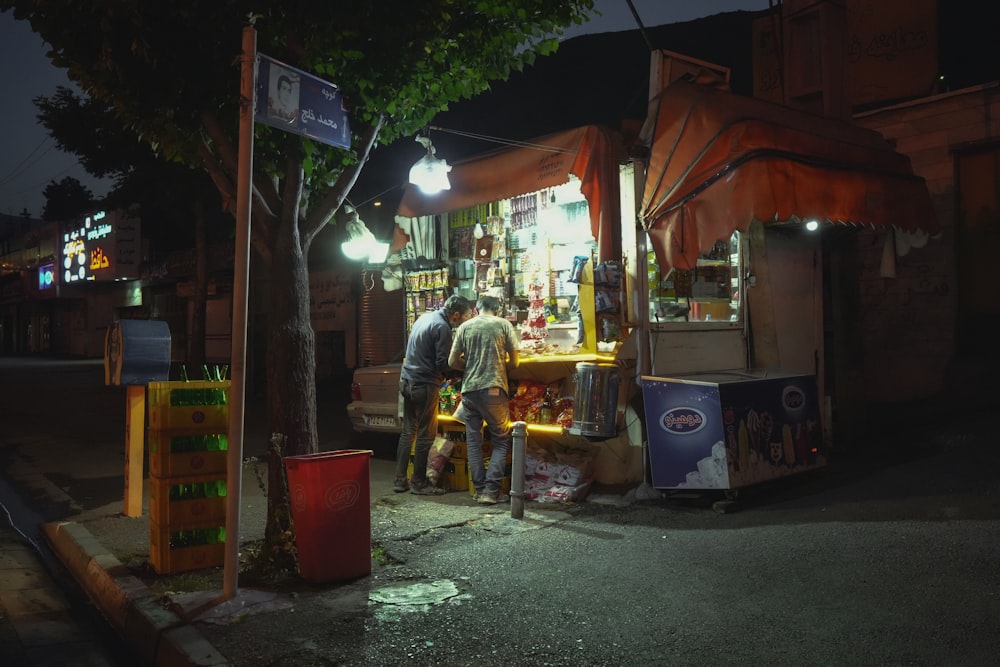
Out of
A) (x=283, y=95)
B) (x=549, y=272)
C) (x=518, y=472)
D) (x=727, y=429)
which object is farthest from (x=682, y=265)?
(x=283, y=95)

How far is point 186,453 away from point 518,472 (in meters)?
2.79

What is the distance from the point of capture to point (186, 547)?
5336 millimetres

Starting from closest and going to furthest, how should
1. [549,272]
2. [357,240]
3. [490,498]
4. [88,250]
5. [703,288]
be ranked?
[490,498]
[703,288]
[549,272]
[357,240]
[88,250]

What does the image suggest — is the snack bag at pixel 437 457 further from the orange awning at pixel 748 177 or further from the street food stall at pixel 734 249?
the orange awning at pixel 748 177

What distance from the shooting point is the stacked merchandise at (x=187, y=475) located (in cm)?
525

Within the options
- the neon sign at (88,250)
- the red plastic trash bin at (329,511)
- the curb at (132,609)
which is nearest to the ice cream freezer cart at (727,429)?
the red plastic trash bin at (329,511)

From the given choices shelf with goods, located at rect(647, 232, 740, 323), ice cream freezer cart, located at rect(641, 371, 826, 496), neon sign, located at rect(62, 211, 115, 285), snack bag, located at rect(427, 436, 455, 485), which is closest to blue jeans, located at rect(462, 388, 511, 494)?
snack bag, located at rect(427, 436, 455, 485)

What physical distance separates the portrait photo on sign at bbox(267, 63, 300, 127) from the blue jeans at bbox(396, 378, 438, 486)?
352 cm

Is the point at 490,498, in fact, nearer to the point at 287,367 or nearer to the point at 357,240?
the point at 287,367

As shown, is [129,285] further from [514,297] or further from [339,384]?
[514,297]

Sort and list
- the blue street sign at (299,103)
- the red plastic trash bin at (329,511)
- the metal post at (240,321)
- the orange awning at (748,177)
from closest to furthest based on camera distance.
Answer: the metal post at (240,321) < the blue street sign at (299,103) < the red plastic trash bin at (329,511) < the orange awning at (748,177)

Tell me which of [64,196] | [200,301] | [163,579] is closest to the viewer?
[163,579]

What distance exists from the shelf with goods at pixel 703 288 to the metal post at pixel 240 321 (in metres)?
4.57

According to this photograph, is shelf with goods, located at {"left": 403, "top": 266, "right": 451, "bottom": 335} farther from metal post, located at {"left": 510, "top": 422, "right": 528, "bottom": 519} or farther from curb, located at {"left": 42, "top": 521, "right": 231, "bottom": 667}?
curb, located at {"left": 42, "top": 521, "right": 231, "bottom": 667}
